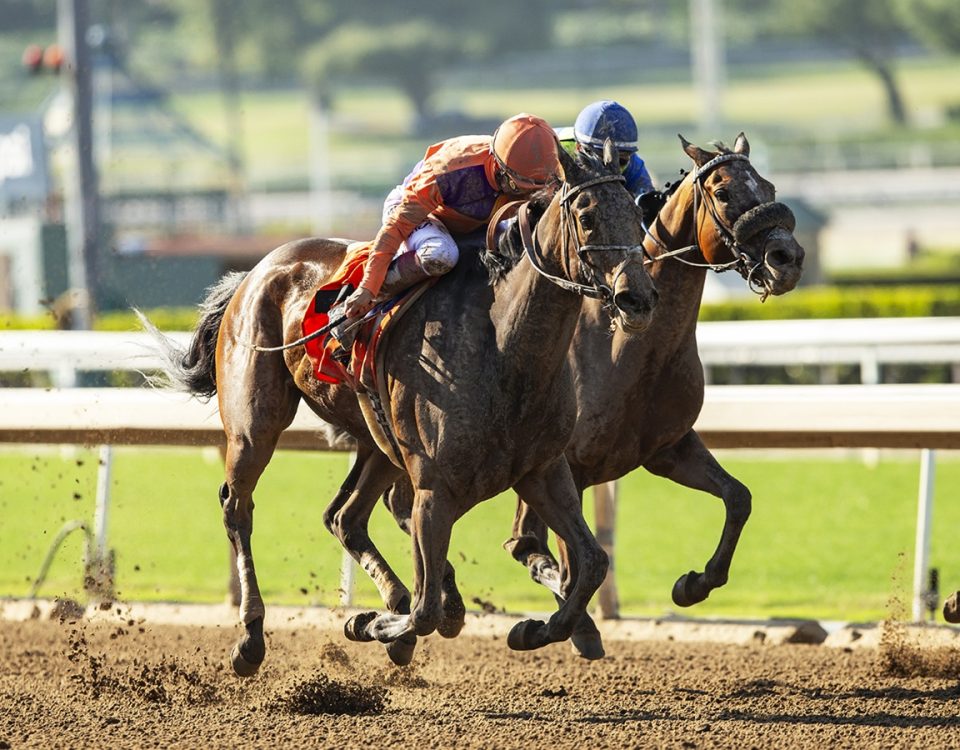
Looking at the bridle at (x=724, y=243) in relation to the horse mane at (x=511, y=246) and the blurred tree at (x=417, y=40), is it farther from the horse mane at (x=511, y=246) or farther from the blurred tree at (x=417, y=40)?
the blurred tree at (x=417, y=40)

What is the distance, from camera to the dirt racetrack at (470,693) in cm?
469

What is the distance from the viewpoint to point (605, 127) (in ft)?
17.4

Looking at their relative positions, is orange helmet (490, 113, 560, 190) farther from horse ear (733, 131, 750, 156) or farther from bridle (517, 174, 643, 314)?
horse ear (733, 131, 750, 156)

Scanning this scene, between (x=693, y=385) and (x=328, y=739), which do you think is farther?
(x=693, y=385)

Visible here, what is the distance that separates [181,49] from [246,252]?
58.9 m

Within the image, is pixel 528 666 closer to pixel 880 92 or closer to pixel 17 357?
pixel 17 357

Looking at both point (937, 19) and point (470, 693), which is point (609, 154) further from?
point (937, 19)

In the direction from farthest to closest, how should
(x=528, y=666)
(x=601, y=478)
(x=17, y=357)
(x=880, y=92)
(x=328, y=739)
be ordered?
(x=880, y=92), (x=17, y=357), (x=528, y=666), (x=601, y=478), (x=328, y=739)

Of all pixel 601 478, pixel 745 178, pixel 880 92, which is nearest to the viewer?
pixel 745 178

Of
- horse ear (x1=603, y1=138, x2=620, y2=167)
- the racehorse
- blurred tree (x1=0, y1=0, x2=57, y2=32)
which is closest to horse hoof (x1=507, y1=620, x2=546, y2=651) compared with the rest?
the racehorse

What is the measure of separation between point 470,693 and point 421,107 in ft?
225

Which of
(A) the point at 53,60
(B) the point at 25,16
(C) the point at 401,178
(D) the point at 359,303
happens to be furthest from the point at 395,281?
(B) the point at 25,16

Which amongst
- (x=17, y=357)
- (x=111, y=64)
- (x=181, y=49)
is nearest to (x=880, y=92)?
(x=181, y=49)

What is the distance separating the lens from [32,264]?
2712 centimetres
